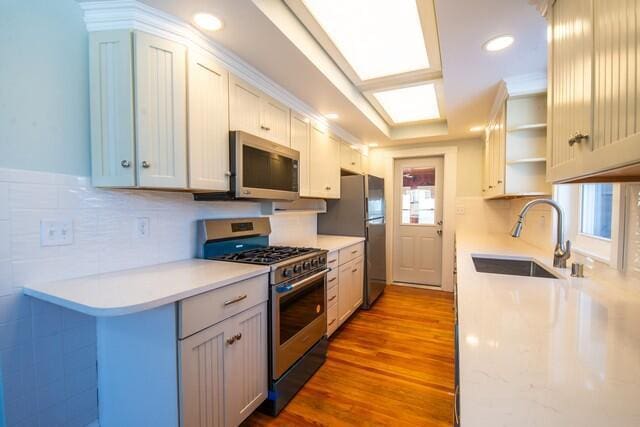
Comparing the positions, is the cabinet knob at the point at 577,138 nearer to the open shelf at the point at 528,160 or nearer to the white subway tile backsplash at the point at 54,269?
the open shelf at the point at 528,160

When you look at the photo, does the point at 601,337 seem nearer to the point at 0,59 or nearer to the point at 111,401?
the point at 111,401

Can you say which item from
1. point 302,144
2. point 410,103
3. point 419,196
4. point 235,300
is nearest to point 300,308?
point 235,300

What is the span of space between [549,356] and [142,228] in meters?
1.85

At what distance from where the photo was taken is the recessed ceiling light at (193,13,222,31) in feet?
4.74

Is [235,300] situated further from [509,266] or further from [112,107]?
[509,266]

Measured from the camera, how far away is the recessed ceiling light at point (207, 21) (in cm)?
144

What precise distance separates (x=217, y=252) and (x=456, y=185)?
350cm

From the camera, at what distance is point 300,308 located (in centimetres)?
200

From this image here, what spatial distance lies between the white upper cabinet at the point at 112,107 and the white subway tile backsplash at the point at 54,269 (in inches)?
6.6

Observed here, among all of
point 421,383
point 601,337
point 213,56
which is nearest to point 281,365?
point 421,383

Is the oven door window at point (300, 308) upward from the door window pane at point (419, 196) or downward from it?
downward

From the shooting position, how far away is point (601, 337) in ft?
2.67

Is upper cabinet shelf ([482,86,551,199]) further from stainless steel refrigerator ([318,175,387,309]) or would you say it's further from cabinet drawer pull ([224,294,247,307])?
cabinet drawer pull ([224,294,247,307])

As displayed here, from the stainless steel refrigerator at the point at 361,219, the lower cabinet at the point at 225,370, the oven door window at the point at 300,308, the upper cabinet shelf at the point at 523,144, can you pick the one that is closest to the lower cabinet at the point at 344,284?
the stainless steel refrigerator at the point at 361,219
